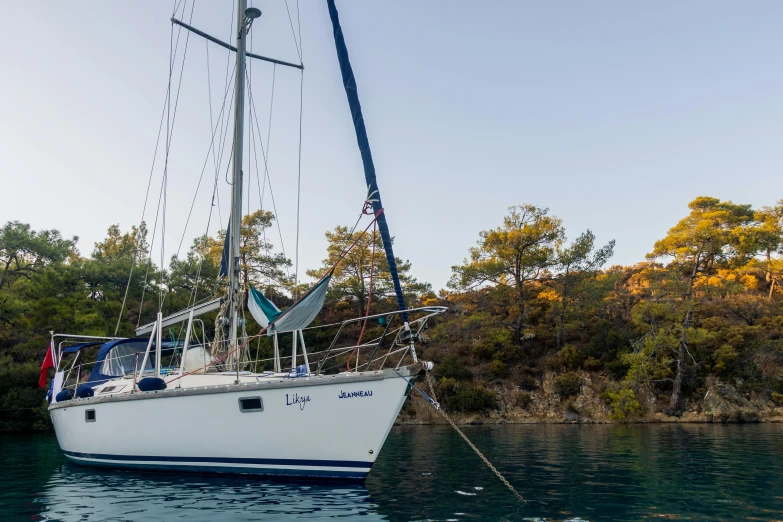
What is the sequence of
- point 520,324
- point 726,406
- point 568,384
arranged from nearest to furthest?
1. point 726,406
2. point 568,384
3. point 520,324

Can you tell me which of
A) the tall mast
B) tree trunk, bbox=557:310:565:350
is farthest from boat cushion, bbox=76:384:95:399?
tree trunk, bbox=557:310:565:350

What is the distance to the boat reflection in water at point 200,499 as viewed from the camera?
7.99 m

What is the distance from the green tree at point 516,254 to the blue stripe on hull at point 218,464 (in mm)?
25076

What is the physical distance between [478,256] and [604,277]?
8.67 m

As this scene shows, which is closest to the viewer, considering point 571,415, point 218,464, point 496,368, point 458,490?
point 458,490

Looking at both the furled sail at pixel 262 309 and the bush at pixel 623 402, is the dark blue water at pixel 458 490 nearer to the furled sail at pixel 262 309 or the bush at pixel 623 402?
the furled sail at pixel 262 309

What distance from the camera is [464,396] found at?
103 feet

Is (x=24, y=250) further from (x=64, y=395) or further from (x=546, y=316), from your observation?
(x=546, y=316)

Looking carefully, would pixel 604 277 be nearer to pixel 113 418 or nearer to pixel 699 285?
pixel 699 285

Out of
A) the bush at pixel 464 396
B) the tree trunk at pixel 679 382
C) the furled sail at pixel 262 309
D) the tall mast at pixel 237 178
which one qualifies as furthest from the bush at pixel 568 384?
the furled sail at pixel 262 309

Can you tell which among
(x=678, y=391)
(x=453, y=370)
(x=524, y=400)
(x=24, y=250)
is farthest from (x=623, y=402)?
(x=24, y=250)

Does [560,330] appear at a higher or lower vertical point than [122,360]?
higher

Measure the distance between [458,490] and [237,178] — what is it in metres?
9.82

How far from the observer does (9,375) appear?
26.4 m
